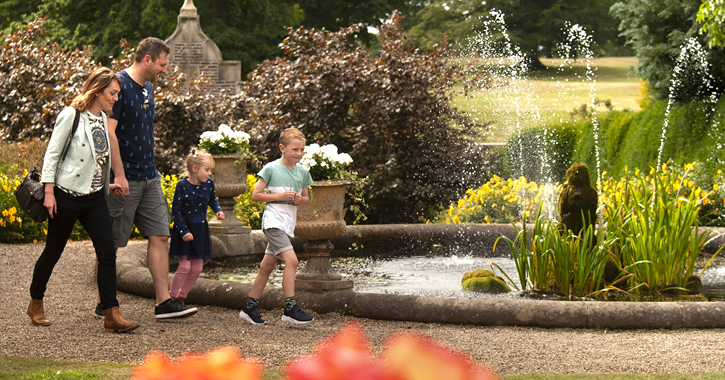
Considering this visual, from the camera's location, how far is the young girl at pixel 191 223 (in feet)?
19.3

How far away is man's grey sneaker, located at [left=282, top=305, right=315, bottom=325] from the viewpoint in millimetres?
5457

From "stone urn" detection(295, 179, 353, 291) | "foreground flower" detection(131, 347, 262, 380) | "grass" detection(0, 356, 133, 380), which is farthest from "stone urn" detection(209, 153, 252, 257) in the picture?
"foreground flower" detection(131, 347, 262, 380)

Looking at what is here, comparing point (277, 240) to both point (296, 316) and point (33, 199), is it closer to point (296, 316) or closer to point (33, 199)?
point (296, 316)

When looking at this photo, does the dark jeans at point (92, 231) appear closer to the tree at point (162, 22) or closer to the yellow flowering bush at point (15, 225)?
the yellow flowering bush at point (15, 225)

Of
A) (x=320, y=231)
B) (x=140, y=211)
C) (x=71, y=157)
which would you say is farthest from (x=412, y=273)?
(x=71, y=157)

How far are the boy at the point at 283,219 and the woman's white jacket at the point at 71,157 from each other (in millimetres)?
1107

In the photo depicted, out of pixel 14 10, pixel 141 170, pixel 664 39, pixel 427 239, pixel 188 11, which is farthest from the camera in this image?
pixel 14 10

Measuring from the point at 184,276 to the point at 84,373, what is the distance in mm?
2161

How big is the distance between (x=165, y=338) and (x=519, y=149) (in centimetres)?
1448

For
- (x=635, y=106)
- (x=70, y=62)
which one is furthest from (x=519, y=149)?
(x=635, y=106)

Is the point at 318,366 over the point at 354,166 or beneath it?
over

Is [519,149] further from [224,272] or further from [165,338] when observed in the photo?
[165,338]

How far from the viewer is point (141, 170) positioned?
5.29 meters

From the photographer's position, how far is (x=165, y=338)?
192 inches
